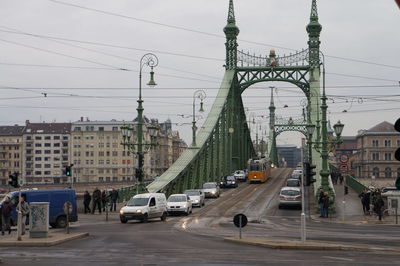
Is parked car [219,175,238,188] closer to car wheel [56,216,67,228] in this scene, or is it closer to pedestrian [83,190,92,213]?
pedestrian [83,190,92,213]

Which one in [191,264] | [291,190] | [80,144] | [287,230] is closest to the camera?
[191,264]

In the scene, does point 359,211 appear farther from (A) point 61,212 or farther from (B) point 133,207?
(A) point 61,212

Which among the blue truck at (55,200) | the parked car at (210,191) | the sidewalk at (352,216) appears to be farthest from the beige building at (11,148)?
the blue truck at (55,200)

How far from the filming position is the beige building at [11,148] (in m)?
159

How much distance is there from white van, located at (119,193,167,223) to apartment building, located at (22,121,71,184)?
5139 inches

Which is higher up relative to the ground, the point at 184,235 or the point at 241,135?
the point at 241,135

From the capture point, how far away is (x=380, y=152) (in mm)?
141875

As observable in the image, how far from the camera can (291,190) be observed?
47.8 metres

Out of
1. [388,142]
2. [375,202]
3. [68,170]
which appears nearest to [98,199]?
[68,170]

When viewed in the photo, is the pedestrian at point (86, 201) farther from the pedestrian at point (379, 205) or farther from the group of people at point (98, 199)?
the pedestrian at point (379, 205)

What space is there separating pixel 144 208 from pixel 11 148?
445ft

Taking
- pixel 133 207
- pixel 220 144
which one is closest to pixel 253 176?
pixel 220 144

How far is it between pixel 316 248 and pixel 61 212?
15.7 meters

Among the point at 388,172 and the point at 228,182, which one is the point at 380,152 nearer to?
the point at 388,172
